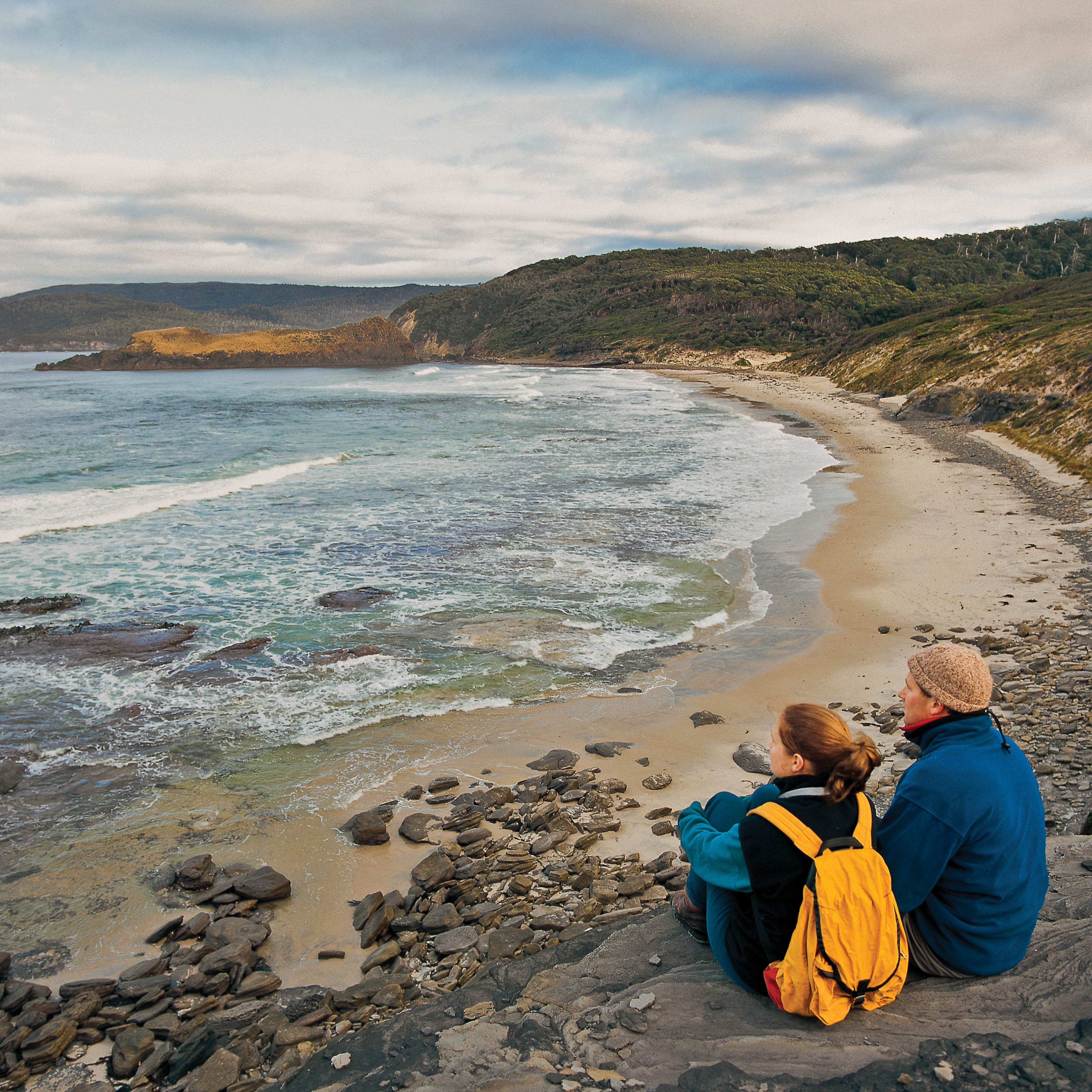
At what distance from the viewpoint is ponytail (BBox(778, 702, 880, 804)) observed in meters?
2.57

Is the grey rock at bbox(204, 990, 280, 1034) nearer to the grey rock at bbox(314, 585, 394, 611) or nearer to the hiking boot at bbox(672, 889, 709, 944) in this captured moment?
the hiking boot at bbox(672, 889, 709, 944)

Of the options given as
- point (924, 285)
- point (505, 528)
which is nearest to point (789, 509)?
point (505, 528)

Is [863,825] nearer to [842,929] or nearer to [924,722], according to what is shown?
[842,929]

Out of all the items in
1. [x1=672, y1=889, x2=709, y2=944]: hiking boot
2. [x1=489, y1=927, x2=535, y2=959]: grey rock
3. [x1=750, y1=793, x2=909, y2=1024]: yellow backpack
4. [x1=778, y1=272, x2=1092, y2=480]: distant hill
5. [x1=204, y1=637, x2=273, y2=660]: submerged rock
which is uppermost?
[x1=778, y1=272, x2=1092, y2=480]: distant hill

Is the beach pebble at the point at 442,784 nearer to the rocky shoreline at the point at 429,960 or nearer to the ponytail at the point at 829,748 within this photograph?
the rocky shoreline at the point at 429,960

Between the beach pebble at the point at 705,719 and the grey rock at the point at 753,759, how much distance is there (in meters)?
0.62

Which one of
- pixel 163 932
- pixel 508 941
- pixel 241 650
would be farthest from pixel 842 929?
pixel 241 650

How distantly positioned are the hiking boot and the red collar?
52.1 inches

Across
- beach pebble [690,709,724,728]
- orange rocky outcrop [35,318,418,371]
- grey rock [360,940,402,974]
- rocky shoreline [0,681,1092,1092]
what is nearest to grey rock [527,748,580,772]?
rocky shoreline [0,681,1092,1092]

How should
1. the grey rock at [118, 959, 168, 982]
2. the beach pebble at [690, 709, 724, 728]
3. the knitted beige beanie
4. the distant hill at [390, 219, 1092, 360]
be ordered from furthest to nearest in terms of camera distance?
1. the distant hill at [390, 219, 1092, 360]
2. the beach pebble at [690, 709, 724, 728]
3. the grey rock at [118, 959, 168, 982]
4. the knitted beige beanie

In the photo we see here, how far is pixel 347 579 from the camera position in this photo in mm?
12766

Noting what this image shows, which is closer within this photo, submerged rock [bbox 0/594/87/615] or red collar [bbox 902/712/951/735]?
red collar [bbox 902/712/951/735]

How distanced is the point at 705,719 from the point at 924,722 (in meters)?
4.91

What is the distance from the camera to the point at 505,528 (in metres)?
16.2
